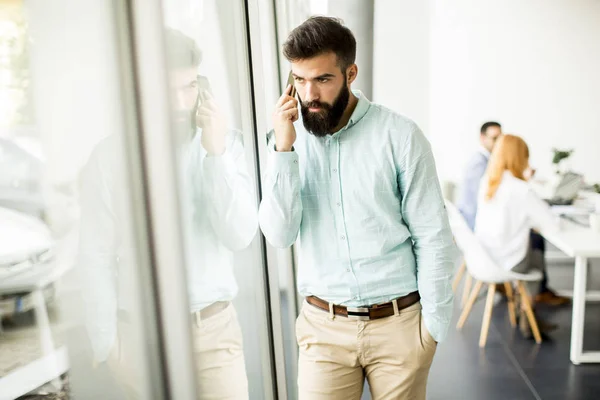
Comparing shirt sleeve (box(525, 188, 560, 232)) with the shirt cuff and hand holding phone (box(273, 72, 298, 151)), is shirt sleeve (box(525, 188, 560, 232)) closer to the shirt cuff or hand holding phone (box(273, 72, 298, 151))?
the shirt cuff

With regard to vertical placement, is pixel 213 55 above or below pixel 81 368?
above

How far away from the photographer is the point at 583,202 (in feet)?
13.9

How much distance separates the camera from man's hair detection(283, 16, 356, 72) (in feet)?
4.58

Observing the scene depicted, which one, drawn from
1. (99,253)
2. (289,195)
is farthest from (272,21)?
(99,253)

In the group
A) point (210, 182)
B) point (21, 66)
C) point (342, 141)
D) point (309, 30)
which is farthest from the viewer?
point (342, 141)

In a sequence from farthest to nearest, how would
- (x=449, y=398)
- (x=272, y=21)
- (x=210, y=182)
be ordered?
(x=449, y=398) < (x=272, y=21) < (x=210, y=182)

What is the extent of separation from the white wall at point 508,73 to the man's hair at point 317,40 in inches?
165

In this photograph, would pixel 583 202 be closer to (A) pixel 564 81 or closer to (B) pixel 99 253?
(A) pixel 564 81

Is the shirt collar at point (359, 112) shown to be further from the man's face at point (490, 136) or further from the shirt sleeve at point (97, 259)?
the man's face at point (490, 136)

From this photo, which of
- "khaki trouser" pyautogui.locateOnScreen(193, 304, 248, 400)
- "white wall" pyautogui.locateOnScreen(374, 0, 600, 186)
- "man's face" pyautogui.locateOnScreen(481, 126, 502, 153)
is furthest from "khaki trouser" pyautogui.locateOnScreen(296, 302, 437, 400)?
"white wall" pyautogui.locateOnScreen(374, 0, 600, 186)

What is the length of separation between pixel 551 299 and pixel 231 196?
347 centimetres

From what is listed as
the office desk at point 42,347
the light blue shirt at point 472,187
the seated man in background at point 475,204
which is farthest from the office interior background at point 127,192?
the light blue shirt at point 472,187

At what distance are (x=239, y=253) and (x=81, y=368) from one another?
0.91m

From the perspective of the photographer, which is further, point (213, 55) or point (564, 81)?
point (564, 81)
